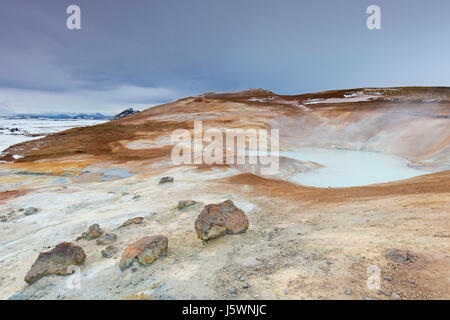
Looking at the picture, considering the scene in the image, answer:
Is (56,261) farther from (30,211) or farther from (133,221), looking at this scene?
(30,211)

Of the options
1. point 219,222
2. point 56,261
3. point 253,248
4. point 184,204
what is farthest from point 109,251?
point 253,248

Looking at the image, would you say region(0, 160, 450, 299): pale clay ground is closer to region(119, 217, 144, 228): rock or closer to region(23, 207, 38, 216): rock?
region(119, 217, 144, 228): rock

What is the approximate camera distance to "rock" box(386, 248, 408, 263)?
482 centimetres

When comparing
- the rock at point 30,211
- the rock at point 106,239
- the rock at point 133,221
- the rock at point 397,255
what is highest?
the rock at point 397,255

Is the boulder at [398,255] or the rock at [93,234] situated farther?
the rock at [93,234]

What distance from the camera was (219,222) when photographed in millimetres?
7570

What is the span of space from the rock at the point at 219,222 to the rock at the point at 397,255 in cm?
Answer: 407

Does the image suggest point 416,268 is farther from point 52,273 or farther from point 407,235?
point 52,273

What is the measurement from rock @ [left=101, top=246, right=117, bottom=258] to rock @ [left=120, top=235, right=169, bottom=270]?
1.23m

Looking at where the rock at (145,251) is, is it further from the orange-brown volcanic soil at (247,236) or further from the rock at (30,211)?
the rock at (30,211)

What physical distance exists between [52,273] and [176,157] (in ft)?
70.9

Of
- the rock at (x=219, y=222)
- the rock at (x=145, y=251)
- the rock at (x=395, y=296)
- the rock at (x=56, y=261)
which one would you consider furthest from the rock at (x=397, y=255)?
the rock at (x=56, y=261)

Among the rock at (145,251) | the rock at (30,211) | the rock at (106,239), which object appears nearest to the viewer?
the rock at (145,251)

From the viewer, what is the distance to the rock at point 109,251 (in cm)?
737
